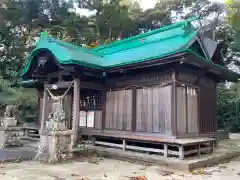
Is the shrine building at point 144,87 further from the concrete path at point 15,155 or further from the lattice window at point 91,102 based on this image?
the concrete path at point 15,155

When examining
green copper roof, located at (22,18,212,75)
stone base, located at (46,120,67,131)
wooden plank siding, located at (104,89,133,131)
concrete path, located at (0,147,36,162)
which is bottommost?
concrete path, located at (0,147,36,162)

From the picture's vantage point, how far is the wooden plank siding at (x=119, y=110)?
9.41 metres

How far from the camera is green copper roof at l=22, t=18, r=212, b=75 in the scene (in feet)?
27.9

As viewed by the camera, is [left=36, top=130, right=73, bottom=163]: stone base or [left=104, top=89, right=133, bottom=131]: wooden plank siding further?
[left=104, top=89, right=133, bottom=131]: wooden plank siding

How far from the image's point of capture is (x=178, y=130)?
822cm

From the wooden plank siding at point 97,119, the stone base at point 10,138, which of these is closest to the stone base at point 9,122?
the stone base at point 10,138

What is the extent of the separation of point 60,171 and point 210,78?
26.3 feet

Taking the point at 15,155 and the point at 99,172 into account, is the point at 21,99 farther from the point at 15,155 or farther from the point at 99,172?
the point at 99,172

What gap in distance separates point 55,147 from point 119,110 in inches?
125

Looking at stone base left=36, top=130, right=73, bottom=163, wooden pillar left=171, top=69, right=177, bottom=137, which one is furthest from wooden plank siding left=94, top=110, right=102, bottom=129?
wooden pillar left=171, top=69, right=177, bottom=137

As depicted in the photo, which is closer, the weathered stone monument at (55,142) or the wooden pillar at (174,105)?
the weathered stone monument at (55,142)

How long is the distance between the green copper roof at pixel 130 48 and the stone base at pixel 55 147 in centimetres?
258

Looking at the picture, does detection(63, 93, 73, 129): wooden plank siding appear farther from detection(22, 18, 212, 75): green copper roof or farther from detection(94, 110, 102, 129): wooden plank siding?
detection(22, 18, 212, 75): green copper roof

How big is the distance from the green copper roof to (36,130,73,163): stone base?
101 inches
